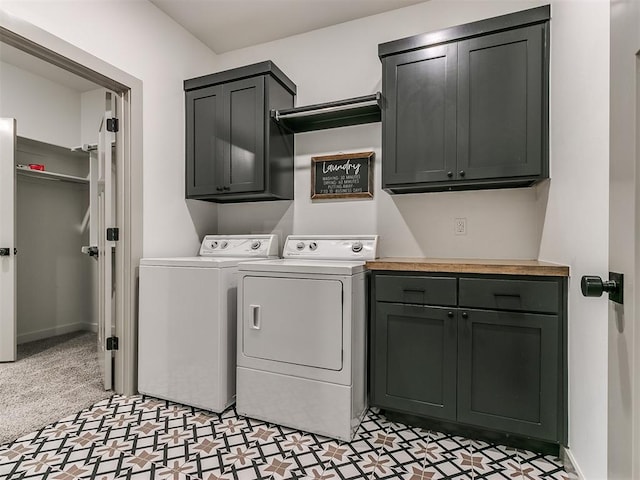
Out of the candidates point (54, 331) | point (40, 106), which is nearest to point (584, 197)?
point (40, 106)

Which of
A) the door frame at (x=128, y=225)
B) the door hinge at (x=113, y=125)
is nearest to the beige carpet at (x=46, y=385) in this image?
the door frame at (x=128, y=225)

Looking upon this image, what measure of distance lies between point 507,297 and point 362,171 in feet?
4.56

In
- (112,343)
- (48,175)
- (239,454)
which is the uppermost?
(48,175)

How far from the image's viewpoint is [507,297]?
1782 millimetres

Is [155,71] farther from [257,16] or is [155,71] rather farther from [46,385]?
[46,385]

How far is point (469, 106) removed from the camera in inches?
83.7

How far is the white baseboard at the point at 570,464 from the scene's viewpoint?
1.50 metres

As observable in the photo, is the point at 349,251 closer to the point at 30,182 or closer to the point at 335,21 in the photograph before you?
the point at 335,21

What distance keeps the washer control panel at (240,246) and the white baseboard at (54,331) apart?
7.21ft

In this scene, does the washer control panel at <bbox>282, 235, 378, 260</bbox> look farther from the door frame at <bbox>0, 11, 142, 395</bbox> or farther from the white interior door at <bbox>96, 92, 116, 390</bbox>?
the white interior door at <bbox>96, 92, 116, 390</bbox>

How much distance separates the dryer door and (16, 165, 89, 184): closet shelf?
287 centimetres

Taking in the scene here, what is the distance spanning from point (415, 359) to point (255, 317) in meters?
0.94

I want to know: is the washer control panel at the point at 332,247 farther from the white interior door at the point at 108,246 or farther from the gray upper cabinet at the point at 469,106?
the white interior door at the point at 108,246

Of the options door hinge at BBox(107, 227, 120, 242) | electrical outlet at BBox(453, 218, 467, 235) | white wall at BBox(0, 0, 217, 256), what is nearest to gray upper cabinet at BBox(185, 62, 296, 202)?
white wall at BBox(0, 0, 217, 256)
